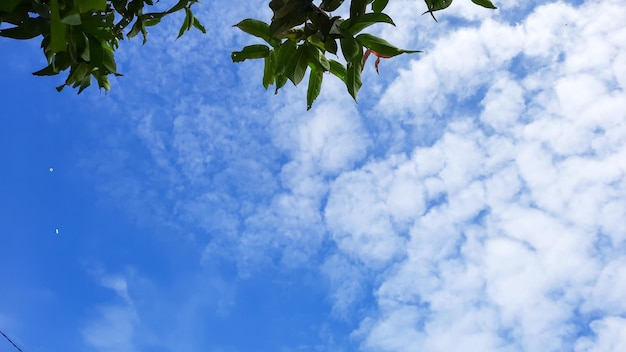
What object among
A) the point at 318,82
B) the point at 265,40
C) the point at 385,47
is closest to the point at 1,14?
the point at 265,40

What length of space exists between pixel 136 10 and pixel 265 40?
0.72 metres

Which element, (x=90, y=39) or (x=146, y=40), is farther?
(x=146, y=40)

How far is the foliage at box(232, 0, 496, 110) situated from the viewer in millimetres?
1404

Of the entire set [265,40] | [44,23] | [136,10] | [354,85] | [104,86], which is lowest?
[44,23]

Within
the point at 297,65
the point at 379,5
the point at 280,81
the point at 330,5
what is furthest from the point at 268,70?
the point at 379,5

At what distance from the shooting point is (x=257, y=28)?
5.03 feet

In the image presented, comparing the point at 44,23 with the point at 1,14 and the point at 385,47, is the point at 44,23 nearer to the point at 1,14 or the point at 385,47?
the point at 1,14

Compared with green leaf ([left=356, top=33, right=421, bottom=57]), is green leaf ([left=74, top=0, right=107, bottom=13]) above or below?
below

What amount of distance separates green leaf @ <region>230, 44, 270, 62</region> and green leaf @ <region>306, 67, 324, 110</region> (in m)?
0.15

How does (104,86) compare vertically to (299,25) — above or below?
above

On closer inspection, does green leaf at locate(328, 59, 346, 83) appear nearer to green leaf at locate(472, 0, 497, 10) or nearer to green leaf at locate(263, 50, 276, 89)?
green leaf at locate(263, 50, 276, 89)

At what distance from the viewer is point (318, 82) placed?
1609 mm

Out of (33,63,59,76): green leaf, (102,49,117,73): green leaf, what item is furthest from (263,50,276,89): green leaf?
(33,63,59,76): green leaf

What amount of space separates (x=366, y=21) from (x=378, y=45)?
89 millimetres
